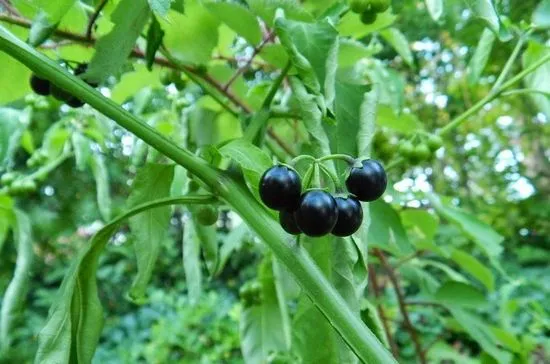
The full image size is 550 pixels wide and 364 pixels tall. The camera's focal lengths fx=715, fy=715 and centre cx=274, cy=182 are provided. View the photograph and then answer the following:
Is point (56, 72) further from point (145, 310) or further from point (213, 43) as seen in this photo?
point (145, 310)

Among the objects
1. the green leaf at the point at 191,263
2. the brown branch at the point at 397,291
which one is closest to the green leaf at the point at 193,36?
the green leaf at the point at 191,263

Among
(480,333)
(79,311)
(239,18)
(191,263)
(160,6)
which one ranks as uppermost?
(160,6)

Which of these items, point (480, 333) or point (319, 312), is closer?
point (319, 312)

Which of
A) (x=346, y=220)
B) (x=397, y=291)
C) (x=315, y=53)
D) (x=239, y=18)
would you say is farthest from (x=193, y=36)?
(x=397, y=291)

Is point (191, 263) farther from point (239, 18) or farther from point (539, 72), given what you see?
point (539, 72)

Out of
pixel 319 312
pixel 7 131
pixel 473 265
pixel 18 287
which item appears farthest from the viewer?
pixel 473 265

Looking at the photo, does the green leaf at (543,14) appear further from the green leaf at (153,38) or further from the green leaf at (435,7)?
the green leaf at (153,38)

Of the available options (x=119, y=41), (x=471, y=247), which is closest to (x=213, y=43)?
(x=119, y=41)
